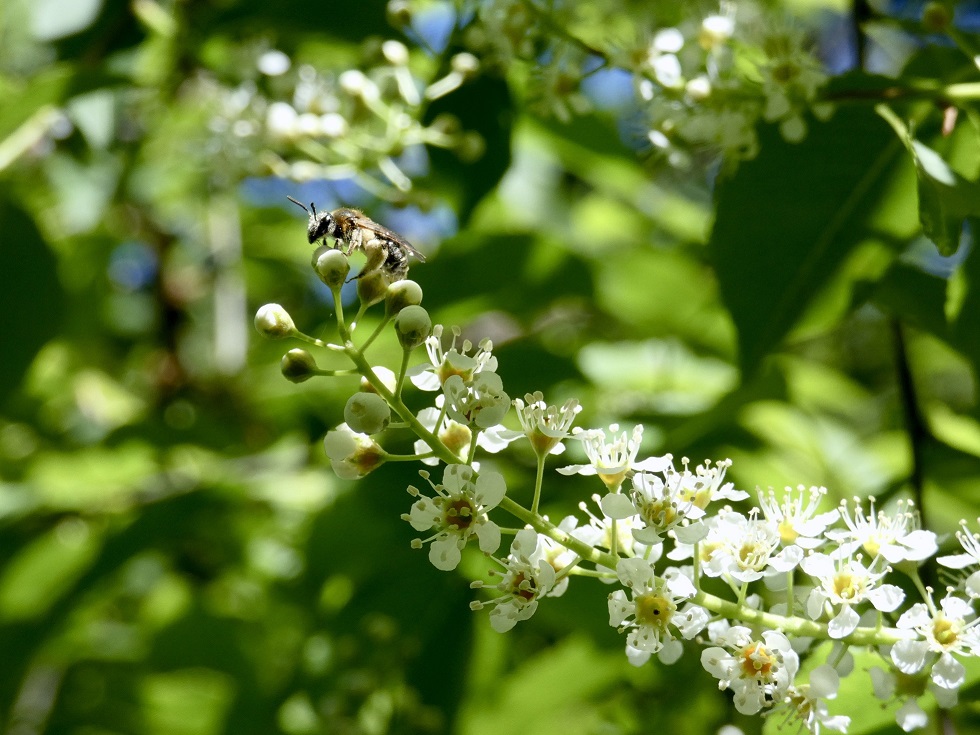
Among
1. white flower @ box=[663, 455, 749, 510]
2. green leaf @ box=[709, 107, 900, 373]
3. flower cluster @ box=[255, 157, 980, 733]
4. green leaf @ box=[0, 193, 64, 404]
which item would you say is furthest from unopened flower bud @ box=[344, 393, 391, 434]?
green leaf @ box=[0, 193, 64, 404]

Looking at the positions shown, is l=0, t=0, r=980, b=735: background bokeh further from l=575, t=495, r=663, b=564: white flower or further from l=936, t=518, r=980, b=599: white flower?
l=575, t=495, r=663, b=564: white flower

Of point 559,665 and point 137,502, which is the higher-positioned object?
point 559,665

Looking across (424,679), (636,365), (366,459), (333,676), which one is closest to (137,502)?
(333,676)

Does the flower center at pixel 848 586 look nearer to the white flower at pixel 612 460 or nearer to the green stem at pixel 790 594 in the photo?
the green stem at pixel 790 594

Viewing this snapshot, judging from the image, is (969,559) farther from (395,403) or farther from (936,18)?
(936,18)

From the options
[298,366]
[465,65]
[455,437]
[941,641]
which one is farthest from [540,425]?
[465,65]

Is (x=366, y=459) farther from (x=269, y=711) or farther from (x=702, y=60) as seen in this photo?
(x=269, y=711)
